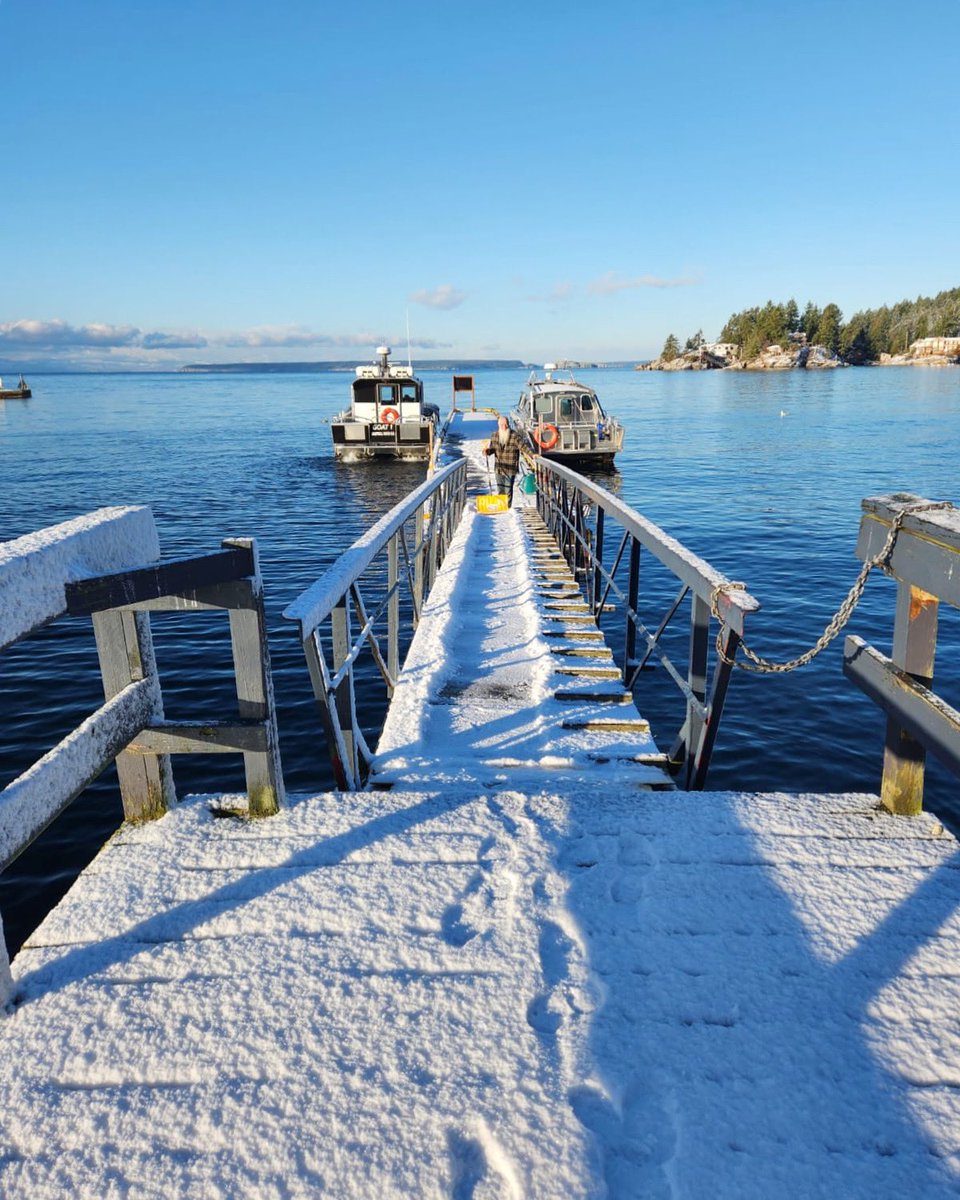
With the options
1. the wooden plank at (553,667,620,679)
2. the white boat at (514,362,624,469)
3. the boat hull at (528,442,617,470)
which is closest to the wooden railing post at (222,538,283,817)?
the wooden plank at (553,667,620,679)

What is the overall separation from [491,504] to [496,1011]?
1359 cm

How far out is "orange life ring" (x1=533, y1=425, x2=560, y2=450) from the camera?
30550mm

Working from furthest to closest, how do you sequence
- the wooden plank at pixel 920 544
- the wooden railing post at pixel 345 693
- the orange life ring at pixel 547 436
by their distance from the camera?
the orange life ring at pixel 547 436
the wooden railing post at pixel 345 693
the wooden plank at pixel 920 544

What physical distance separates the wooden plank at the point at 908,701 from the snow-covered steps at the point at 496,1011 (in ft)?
1.90

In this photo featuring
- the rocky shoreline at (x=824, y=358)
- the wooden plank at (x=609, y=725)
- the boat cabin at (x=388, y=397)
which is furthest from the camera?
the rocky shoreline at (x=824, y=358)

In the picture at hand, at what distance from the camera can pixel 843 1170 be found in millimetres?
1909

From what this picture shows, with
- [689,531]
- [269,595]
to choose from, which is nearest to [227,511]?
[269,595]

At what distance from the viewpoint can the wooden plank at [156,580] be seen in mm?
2475

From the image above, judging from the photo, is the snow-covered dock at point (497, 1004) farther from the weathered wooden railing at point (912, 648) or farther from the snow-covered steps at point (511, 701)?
the snow-covered steps at point (511, 701)

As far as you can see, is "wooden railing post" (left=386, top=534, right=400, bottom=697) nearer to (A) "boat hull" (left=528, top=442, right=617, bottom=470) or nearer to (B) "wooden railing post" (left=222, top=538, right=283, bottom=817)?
(B) "wooden railing post" (left=222, top=538, right=283, bottom=817)

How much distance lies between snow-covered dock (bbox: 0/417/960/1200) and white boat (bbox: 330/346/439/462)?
34.8 meters

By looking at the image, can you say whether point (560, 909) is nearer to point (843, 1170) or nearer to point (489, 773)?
A: point (843, 1170)

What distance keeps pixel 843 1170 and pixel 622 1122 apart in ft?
1.83

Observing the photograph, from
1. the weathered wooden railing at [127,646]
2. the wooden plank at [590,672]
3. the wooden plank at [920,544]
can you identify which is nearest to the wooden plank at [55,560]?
the weathered wooden railing at [127,646]
